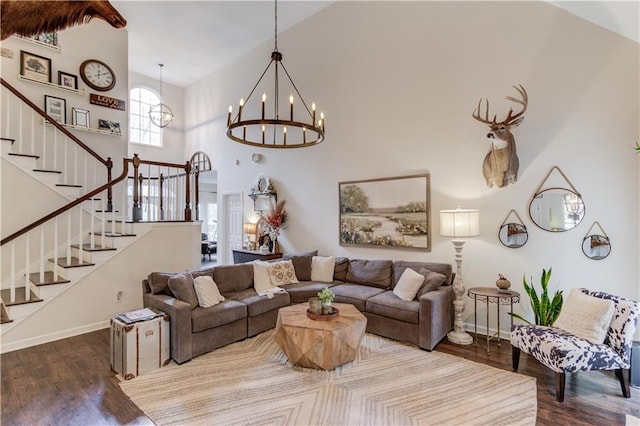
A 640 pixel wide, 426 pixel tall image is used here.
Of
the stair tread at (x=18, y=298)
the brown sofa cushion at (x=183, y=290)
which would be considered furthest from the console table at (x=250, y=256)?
the stair tread at (x=18, y=298)

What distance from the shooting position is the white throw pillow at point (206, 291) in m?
3.48

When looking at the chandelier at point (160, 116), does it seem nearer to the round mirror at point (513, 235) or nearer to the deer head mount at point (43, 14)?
the deer head mount at point (43, 14)

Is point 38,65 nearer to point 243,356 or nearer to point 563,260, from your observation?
point 243,356

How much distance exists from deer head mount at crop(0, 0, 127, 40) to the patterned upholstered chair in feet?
13.1

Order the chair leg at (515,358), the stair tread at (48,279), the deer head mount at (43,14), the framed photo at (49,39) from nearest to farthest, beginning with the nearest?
the deer head mount at (43,14)
the chair leg at (515,358)
the stair tread at (48,279)
the framed photo at (49,39)

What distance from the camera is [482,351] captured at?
3479 mm

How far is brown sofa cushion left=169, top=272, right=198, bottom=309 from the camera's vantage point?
11.1 feet

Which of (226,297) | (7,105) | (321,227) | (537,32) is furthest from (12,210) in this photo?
(537,32)

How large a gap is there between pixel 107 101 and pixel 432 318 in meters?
6.42

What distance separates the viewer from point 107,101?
5551mm

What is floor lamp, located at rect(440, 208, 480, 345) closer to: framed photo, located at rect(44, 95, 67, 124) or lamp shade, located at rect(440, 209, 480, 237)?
lamp shade, located at rect(440, 209, 480, 237)

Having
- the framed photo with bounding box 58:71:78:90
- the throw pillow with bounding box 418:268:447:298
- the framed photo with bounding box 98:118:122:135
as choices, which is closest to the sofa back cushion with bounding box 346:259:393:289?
the throw pillow with bounding box 418:268:447:298

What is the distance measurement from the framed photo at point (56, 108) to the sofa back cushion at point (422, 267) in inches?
231

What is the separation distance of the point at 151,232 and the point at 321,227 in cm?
282
